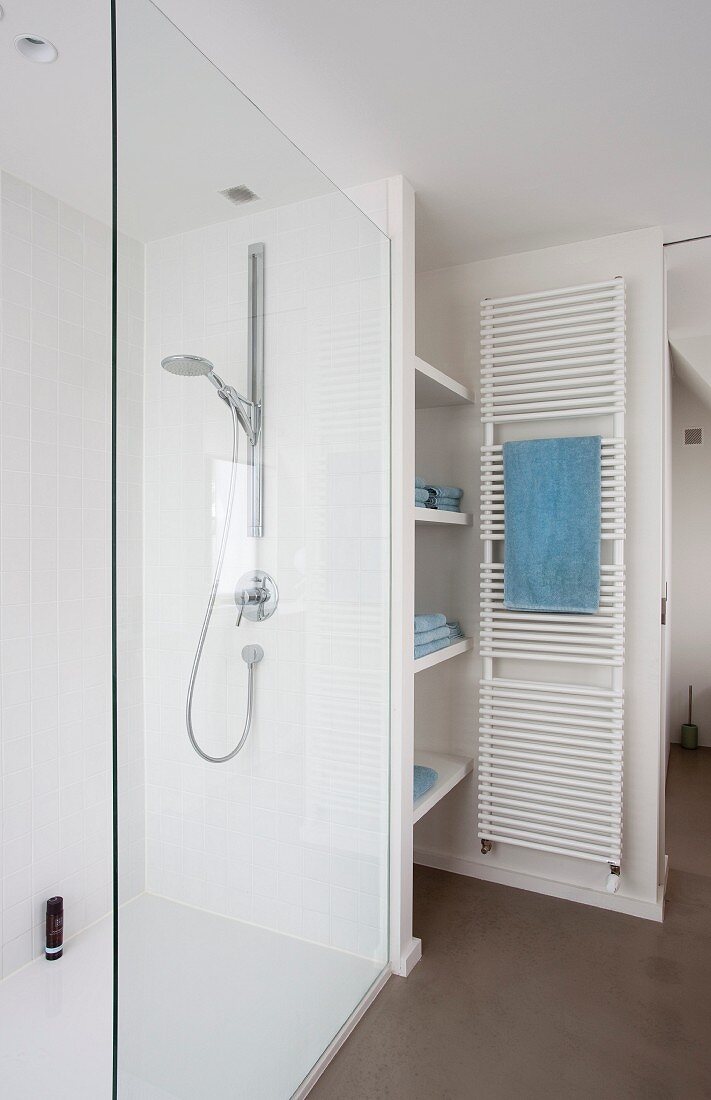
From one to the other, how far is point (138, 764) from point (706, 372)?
3906 mm

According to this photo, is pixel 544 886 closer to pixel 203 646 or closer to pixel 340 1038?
pixel 340 1038

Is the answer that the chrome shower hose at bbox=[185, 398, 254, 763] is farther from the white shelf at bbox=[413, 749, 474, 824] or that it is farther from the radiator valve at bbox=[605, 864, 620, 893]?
the radiator valve at bbox=[605, 864, 620, 893]

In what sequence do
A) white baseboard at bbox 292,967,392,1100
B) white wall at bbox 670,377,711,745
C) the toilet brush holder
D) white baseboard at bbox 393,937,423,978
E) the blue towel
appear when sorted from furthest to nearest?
the toilet brush holder, white wall at bbox 670,377,711,745, the blue towel, white baseboard at bbox 393,937,423,978, white baseboard at bbox 292,967,392,1100

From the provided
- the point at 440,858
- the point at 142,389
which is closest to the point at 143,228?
the point at 142,389

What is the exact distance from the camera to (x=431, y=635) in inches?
103

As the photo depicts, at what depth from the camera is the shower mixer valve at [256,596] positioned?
150 centimetres

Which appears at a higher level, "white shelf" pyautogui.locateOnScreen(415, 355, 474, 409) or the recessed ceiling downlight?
the recessed ceiling downlight

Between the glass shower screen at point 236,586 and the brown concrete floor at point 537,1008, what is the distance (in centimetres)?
19

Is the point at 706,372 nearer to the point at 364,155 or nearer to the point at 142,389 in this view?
the point at 364,155

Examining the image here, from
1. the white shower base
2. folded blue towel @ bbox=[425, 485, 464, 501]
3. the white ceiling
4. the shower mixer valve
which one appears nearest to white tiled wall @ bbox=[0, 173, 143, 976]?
the white shower base

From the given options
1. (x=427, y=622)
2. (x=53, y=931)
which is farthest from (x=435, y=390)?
(x=53, y=931)

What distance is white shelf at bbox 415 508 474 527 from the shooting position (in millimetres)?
2464

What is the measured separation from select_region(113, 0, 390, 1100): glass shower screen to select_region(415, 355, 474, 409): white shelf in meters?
0.37

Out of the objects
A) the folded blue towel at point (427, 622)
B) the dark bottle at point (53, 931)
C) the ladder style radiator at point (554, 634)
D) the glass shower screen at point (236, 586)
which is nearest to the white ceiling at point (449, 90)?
the glass shower screen at point (236, 586)
